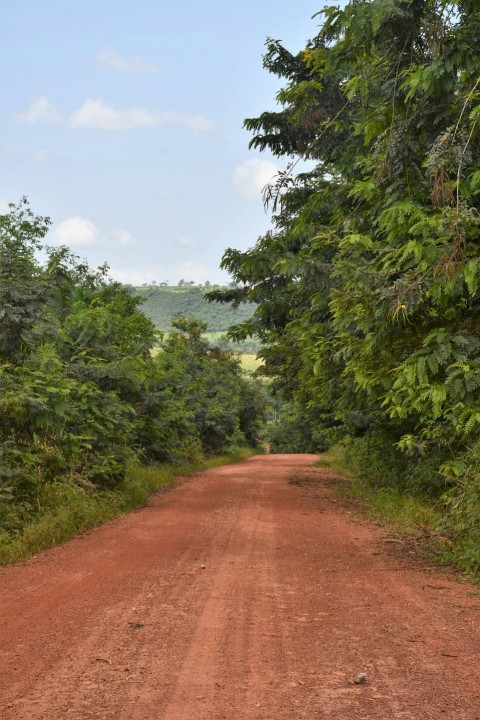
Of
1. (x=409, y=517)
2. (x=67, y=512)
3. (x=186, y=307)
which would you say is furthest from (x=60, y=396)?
(x=186, y=307)

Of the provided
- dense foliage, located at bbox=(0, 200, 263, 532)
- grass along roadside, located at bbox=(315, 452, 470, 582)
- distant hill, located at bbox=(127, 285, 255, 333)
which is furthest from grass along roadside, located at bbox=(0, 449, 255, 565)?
distant hill, located at bbox=(127, 285, 255, 333)

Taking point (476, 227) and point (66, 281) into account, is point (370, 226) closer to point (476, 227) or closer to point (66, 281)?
point (476, 227)

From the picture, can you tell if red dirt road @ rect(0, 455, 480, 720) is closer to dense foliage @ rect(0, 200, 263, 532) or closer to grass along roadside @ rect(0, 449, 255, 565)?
grass along roadside @ rect(0, 449, 255, 565)

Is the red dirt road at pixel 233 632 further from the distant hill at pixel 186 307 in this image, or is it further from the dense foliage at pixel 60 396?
the distant hill at pixel 186 307

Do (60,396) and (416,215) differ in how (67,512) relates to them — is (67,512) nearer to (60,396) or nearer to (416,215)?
(60,396)

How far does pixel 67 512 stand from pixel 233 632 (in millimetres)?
5823

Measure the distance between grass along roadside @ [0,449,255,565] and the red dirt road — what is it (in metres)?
0.32

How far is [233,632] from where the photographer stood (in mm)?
5551

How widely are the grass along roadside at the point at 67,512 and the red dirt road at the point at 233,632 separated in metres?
0.32

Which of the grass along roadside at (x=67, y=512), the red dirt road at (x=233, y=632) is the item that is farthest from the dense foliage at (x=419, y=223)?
the grass along roadside at (x=67, y=512)

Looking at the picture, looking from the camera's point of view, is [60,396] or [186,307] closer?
[60,396]

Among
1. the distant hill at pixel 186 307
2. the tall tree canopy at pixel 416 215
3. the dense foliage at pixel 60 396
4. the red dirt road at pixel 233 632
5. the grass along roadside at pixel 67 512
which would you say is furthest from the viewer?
the distant hill at pixel 186 307

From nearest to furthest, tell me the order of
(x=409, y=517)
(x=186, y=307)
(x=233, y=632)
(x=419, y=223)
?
(x=233, y=632), (x=419, y=223), (x=409, y=517), (x=186, y=307)

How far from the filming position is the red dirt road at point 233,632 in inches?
162
